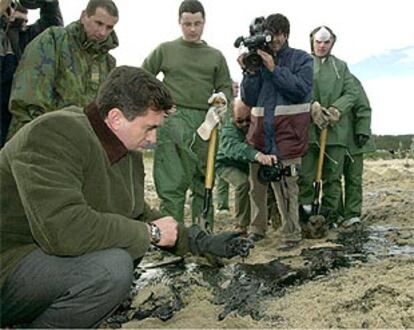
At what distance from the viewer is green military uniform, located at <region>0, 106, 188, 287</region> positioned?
97.7 inches

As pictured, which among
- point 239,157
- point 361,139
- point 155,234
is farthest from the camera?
point 361,139

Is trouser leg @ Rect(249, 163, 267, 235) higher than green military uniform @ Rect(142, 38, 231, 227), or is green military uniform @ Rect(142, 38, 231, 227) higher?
green military uniform @ Rect(142, 38, 231, 227)

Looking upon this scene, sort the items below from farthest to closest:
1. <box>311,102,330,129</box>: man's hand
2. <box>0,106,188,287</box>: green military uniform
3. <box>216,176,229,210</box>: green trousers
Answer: <box>216,176,229,210</box>: green trousers, <box>311,102,330,129</box>: man's hand, <box>0,106,188,287</box>: green military uniform

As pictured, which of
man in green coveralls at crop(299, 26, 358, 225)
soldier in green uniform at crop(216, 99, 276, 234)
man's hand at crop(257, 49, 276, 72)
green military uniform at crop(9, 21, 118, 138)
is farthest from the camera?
man in green coveralls at crop(299, 26, 358, 225)

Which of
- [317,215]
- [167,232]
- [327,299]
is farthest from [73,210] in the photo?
[317,215]

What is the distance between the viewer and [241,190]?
19.6 ft

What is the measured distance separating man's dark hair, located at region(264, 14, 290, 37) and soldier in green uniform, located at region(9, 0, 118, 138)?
52.0 inches

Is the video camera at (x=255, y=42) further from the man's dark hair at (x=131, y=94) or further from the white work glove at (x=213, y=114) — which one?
the man's dark hair at (x=131, y=94)

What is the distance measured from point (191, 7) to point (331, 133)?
1847 millimetres

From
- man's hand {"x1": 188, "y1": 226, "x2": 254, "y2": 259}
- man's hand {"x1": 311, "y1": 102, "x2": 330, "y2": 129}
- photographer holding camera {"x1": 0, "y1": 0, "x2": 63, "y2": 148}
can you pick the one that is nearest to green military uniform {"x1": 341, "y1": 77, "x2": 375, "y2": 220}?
man's hand {"x1": 311, "y1": 102, "x2": 330, "y2": 129}

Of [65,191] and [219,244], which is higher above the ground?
[65,191]

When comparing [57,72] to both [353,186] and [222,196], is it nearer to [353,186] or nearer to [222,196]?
[353,186]

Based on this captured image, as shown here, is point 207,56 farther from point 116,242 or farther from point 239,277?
point 116,242

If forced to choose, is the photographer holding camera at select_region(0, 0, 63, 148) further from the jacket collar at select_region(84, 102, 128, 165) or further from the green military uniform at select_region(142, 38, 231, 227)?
the jacket collar at select_region(84, 102, 128, 165)
